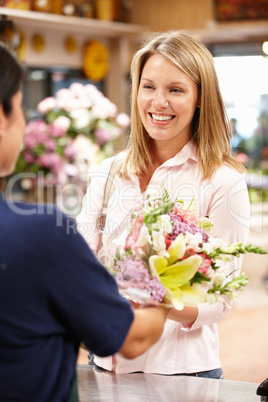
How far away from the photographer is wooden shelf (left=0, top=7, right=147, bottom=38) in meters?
5.06

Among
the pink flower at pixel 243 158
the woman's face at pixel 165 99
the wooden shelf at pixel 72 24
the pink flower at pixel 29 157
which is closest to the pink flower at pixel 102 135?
the pink flower at pixel 29 157

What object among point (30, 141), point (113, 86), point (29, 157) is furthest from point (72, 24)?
point (29, 157)

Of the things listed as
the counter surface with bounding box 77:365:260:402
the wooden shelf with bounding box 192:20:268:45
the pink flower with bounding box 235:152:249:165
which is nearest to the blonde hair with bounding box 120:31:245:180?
the counter surface with bounding box 77:365:260:402

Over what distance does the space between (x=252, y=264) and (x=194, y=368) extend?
5.01 metres

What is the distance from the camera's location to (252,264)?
6.69 meters

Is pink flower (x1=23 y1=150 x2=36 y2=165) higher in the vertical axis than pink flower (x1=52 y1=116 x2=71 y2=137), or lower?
lower

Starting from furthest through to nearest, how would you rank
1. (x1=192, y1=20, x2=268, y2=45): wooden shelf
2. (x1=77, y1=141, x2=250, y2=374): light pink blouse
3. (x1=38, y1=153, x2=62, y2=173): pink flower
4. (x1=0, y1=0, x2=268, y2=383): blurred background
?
(x1=192, y1=20, x2=268, y2=45): wooden shelf < (x1=0, y1=0, x2=268, y2=383): blurred background < (x1=38, y1=153, x2=62, y2=173): pink flower < (x1=77, y1=141, x2=250, y2=374): light pink blouse

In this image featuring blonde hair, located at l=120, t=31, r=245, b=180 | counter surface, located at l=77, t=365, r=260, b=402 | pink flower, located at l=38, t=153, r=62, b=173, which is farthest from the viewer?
pink flower, located at l=38, t=153, r=62, b=173

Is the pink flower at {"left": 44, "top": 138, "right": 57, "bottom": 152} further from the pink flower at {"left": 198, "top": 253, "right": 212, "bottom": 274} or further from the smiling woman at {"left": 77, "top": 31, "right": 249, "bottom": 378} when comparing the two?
the pink flower at {"left": 198, "top": 253, "right": 212, "bottom": 274}

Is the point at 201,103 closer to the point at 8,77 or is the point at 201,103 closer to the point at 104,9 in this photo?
the point at 8,77

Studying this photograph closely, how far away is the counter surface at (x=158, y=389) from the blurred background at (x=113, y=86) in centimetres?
255

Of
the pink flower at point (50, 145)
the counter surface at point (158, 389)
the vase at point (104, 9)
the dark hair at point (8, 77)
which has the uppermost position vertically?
the vase at point (104, 9)

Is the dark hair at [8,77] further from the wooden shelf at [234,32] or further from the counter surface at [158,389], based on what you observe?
the wooden shelf at [234,32]

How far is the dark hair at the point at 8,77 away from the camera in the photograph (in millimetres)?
1104
